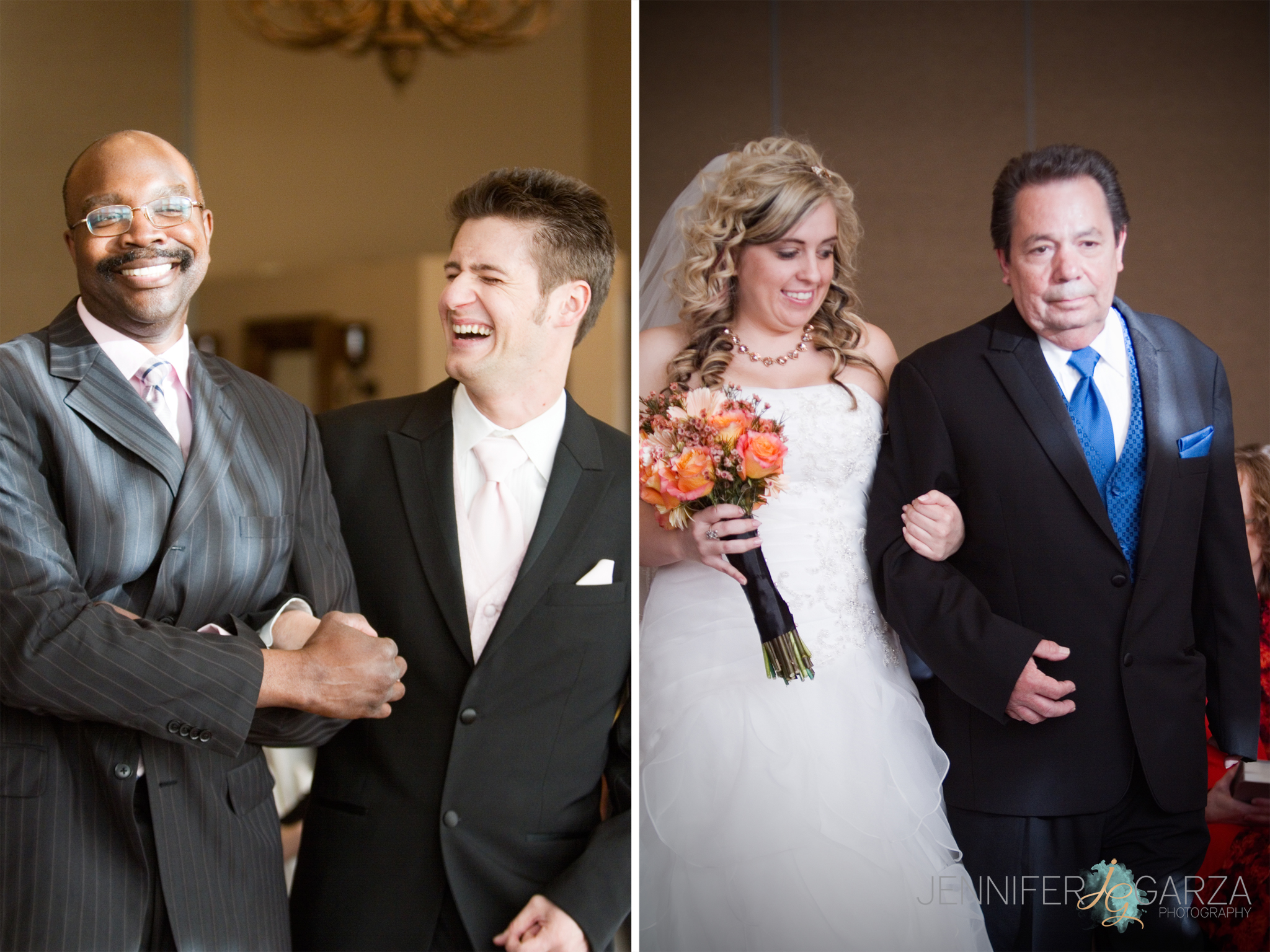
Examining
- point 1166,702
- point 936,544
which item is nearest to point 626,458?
point 936,544

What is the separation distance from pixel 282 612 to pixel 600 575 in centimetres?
63

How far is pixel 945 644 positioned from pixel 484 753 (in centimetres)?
96

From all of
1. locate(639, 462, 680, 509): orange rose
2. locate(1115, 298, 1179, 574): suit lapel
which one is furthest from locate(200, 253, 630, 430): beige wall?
locate(1115, 298, 1179, 574): suit lapel

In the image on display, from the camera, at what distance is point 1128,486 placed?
2.37 meters

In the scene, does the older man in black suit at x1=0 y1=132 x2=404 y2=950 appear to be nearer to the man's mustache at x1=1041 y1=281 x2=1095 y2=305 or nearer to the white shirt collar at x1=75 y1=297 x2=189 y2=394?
the white shirt collar at x1=75 y1=297 x2=189 y2=394

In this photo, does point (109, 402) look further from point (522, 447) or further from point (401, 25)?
point (401, 25)

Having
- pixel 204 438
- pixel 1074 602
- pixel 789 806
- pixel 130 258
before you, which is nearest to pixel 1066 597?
pixel 1074 602

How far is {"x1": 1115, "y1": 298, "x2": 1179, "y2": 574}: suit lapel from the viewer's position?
2.36 meters

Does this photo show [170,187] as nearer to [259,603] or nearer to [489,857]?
[259,603]

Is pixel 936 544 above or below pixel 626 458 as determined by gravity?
below

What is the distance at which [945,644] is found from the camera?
2.38m

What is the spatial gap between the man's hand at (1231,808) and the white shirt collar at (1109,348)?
863 mm

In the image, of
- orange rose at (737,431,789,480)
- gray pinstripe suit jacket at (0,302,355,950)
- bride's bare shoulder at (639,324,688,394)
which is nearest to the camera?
gray pinstripe suit jacket at (0,302,355,950)

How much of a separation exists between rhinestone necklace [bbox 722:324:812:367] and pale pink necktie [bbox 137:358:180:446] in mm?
1131
